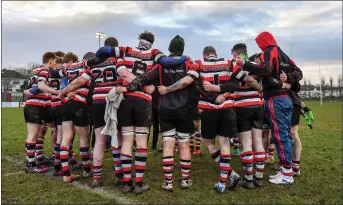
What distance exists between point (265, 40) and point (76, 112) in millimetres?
3960

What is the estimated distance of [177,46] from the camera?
5.52m

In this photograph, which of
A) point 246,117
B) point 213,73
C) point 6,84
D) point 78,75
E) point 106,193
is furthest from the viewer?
point 6,84

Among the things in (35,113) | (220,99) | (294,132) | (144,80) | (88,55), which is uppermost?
(88,55)

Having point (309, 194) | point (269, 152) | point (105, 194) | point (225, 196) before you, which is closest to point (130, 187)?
point (105, 194)

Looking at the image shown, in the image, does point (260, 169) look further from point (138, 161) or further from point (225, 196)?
point (138, 161)

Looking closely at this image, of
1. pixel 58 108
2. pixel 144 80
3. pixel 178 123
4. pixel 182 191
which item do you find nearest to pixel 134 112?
pixel 144 80

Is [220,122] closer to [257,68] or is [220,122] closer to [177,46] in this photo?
[257,68]

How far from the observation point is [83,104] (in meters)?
6.05

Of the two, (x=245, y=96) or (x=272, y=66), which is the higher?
(x=272, y=66)

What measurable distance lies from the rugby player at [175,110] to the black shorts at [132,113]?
339 millimetres

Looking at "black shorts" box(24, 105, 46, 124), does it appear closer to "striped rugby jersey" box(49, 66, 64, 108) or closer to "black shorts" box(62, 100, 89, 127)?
"striped rugby jersey" box(49, 66, 64, 108)

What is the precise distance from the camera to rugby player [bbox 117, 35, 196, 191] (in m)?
5.39

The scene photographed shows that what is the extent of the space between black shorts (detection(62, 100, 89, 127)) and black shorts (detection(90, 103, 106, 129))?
1.38 feet

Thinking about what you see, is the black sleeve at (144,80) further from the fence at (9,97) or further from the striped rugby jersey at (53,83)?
the fence at (9,97)
